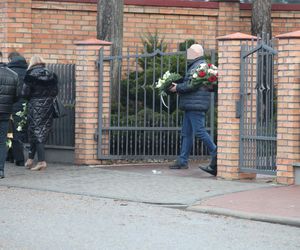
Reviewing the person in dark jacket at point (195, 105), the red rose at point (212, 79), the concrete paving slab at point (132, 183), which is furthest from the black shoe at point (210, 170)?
the red rose at point (212, 79)

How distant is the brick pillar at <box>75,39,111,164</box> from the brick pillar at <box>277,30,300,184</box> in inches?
151

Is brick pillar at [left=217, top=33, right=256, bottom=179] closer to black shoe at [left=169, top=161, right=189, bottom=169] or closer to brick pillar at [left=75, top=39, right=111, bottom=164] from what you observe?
black shoe at [left=169, top=161, right=189, bottom=169]

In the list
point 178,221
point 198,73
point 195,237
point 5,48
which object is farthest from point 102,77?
point 195,237

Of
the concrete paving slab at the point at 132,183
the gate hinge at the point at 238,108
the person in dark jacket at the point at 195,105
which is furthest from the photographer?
the person in dark jacket at the point at 195,105

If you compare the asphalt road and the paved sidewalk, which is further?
the paved sidewalk

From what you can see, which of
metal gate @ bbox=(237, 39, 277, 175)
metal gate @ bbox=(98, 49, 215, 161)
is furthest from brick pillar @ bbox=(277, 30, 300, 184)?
metal gate @ bbox=(98, 49, 215, 161)

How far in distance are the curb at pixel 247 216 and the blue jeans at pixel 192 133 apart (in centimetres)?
312

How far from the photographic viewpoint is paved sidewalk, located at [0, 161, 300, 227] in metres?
10.9

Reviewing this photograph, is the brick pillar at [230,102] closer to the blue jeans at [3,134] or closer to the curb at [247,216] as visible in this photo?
the curb at [247,216]

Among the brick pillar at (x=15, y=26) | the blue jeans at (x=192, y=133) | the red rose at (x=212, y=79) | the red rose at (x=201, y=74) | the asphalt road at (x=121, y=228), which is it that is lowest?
the asphalt road at (x=121, y=228)

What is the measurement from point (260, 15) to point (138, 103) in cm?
417

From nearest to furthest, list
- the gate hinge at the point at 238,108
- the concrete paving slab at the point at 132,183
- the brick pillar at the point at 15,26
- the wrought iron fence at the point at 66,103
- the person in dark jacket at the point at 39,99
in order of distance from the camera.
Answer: the concrete paving slab at the point at 132,183 < the gate hinge at the point at 238,108 < the person in dark jacket at the point at 39,99 < the wrought iron fence at the point at 66,103 < the brick pillar at the point at 15,26

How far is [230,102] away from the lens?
542 inches

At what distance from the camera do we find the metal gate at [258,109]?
43.7 feet
